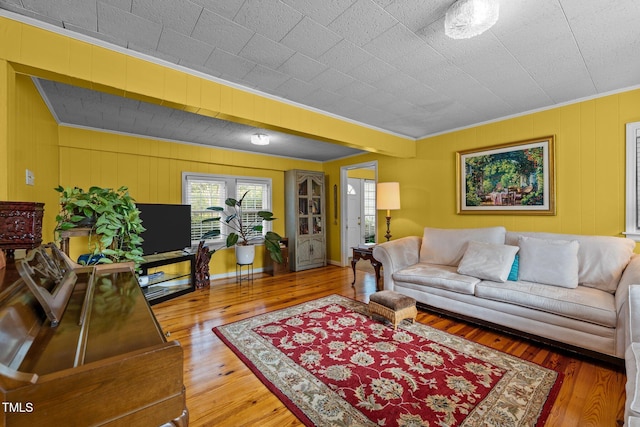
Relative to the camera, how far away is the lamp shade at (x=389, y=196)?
167 inches

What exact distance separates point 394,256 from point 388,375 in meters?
1.74

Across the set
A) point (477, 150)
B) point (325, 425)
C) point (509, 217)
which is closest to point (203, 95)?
point (325, 425)

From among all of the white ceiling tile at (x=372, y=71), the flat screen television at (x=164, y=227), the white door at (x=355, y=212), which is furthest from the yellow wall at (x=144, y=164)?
the white ceiling tile at (x=372, y=71)

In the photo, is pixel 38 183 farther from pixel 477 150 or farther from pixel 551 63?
pixel 477 150

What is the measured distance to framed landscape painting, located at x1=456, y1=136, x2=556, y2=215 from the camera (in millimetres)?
3139

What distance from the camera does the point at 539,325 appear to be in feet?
7.72

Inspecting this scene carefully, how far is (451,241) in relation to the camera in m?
3.58

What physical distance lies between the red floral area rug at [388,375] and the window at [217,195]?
7.96ft

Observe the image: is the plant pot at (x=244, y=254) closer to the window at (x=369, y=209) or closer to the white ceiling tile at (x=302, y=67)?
the white ceiling tile at (x=302, y=67)

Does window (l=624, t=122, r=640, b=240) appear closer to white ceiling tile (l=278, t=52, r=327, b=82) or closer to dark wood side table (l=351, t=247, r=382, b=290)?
dark wood side table (l=351, t=247, r=382, b=290)

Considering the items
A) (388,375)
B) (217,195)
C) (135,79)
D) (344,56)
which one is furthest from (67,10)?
(217,195)

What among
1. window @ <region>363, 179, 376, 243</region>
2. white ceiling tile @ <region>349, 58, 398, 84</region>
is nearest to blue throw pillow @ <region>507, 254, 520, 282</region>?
white ceiling tile @ <region>349, 58, 398, 84</region>

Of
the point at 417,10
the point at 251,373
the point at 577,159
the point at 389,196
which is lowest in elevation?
the point at 251,373

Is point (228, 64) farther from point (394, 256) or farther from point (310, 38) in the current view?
point (394, 256)
